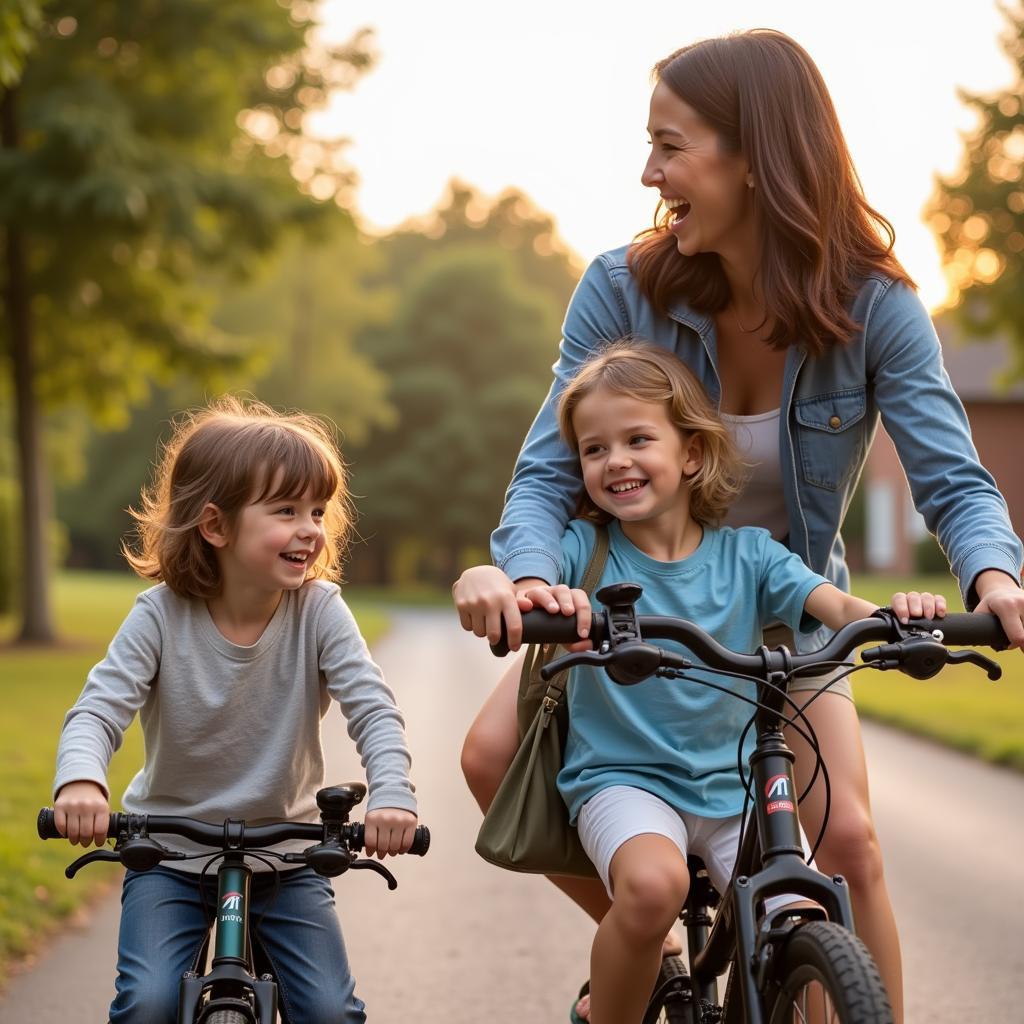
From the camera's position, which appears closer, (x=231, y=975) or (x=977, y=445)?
(x=231, y=975)

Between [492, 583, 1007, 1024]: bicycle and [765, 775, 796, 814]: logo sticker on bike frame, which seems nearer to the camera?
[492, 583, 1007, 1024]: bicycle

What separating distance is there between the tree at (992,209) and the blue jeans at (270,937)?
1686cm

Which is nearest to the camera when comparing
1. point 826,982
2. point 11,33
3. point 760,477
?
point 826,982

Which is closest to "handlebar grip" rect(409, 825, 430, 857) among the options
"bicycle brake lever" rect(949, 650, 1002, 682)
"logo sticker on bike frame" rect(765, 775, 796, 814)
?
"logo sticker on bike frame" rect(765, 775, 796, 814)

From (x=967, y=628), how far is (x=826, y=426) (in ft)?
2.31

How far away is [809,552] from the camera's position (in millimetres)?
3201

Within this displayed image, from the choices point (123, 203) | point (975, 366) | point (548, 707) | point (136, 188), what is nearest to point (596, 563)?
point (548, 707)

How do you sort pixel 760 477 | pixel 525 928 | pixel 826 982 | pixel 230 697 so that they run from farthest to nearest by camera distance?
pixel 525 928 → pixel 760 477 → pixel 230 697 → pixel 826 982

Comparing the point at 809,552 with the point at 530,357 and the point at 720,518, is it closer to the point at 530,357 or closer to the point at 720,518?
the point at 720,518

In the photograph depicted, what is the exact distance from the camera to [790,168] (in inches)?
118

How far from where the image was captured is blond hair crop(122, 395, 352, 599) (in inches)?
119

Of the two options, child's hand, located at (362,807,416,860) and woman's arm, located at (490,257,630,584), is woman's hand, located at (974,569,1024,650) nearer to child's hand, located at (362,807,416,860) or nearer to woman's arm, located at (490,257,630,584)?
woman's arm, located at (490,257,630,584)

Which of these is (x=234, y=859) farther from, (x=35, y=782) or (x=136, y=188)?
(x=136, y=188)

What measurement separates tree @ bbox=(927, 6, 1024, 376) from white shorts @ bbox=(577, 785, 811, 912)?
16615 mm
